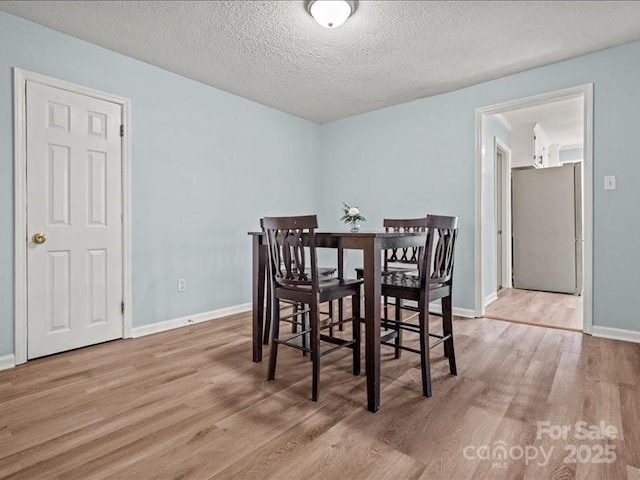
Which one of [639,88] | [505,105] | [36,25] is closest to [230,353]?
[36,25]

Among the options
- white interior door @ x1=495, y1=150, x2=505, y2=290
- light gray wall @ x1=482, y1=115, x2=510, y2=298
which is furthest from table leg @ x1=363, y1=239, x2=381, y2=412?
white interior door @ x1=495, y1=150, x2=505, y2=290

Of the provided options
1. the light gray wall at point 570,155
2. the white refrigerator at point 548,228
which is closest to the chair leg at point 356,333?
the white refrigerator at point 548,228

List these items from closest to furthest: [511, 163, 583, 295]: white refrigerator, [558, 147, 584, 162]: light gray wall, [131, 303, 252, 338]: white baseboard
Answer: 1. [131, 303, 252, 338]: white baseboard
2. [511, 163, 583, 295]: white refrigerator
3. [558, 147, 584, 162]: light gray wall

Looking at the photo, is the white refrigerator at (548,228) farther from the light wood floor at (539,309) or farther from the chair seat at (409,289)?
the chair seat at (409,289)

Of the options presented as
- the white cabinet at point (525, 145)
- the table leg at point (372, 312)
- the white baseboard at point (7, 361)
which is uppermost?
the white cabinet at point (525, 145)

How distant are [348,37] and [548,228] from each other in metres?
4.04

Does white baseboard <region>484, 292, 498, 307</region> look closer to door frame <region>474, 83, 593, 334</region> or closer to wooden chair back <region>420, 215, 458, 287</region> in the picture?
door frame <region>474, 83, 593, 334</region>

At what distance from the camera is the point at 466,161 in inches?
→ 145

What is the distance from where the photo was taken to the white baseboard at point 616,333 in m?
Result: 2.80

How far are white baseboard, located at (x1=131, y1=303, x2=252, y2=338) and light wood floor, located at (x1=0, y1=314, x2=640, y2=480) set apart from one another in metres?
0.39

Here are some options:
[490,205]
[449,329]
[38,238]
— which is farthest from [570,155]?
[38,238]

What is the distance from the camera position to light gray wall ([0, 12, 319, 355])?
7.93 ft

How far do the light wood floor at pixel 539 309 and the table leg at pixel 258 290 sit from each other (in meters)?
2.49

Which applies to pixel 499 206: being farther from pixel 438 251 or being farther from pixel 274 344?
pixel 274 344
